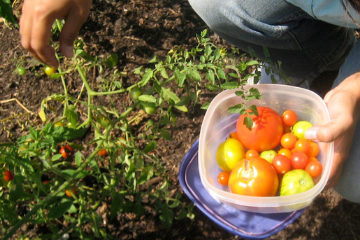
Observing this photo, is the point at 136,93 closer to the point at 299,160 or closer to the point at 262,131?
the point at 262,131

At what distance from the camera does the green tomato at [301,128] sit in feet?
4.24

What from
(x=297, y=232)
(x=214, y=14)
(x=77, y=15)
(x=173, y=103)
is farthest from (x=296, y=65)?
(x=77, y=15)

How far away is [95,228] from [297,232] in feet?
3.26

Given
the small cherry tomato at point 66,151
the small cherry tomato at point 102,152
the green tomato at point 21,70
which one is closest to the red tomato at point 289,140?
the small cherry tomato at point 102,152

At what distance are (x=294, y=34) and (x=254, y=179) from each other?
0.65 meters

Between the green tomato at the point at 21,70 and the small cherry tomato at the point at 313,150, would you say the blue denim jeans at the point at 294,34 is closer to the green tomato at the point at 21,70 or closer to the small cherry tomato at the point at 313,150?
the small cherry tomato at the point at 313,150

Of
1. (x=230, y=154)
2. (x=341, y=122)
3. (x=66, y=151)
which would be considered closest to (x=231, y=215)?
(x=230, y=154)

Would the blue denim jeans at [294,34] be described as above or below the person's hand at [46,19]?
below

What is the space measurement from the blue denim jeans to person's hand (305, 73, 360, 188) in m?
0.10

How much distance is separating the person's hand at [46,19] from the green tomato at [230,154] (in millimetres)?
739

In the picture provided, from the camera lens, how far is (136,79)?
5.90ft

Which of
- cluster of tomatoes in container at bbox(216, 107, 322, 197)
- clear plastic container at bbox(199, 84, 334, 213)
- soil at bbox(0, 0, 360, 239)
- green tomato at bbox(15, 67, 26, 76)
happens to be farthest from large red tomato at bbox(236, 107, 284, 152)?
green tomato at bbox(15, 67, 26, 76)

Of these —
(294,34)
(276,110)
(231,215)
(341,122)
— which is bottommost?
(231,215)

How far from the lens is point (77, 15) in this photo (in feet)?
2.96
